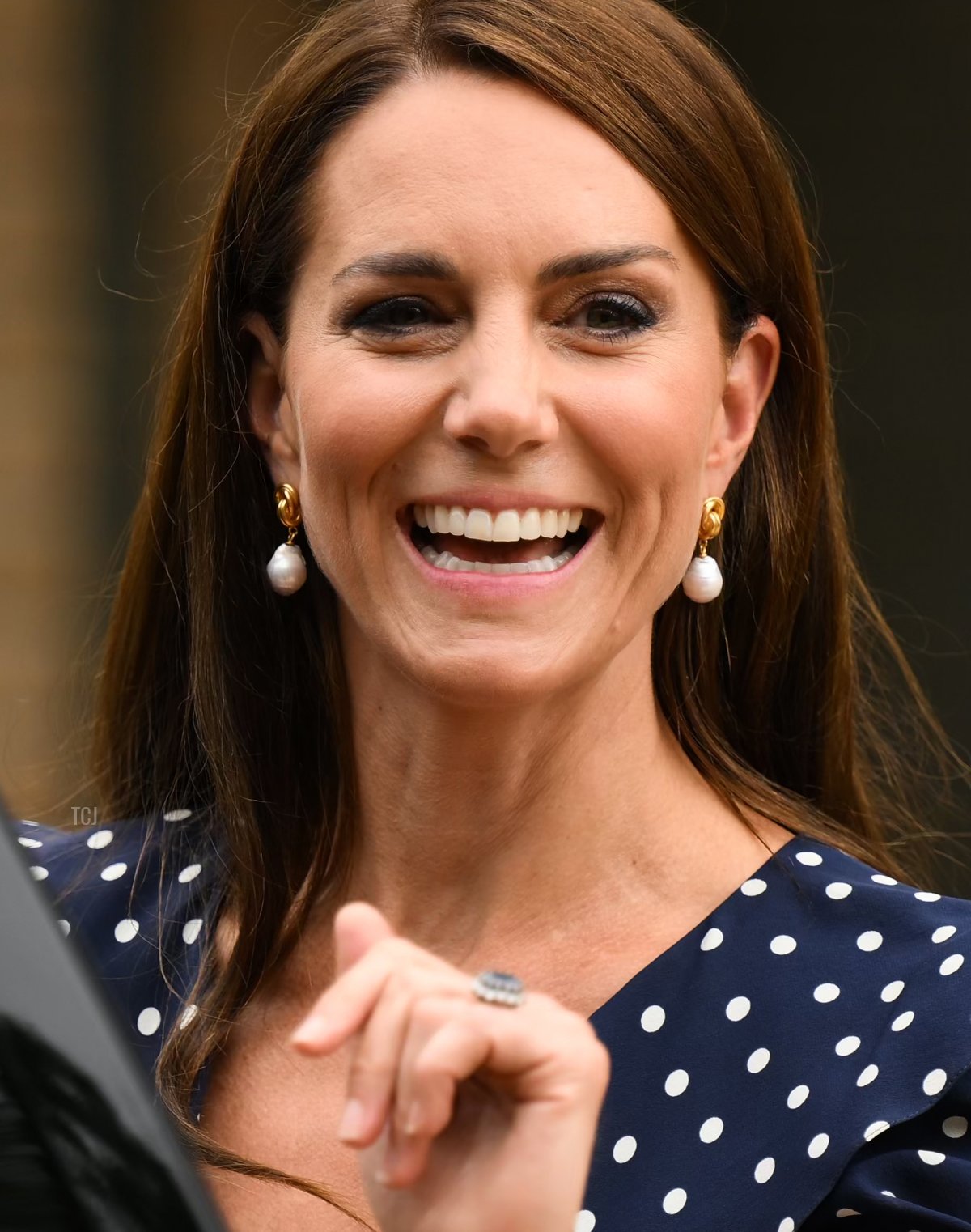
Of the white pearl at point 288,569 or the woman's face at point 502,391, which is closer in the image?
the woman's face at point 502,391

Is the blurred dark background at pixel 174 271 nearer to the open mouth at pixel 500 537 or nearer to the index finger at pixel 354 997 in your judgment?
the open mouth at pixel 500 537

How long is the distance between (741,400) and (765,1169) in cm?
92

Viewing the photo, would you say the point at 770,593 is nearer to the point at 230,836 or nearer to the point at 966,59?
the point at 230,836

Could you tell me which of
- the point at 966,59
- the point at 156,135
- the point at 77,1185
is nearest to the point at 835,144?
the point at 966,59

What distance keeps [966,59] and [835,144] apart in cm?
37

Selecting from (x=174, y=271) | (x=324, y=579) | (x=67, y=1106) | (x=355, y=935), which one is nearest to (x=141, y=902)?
(x=324, y=579)

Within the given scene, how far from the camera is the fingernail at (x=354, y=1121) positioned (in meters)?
1.36

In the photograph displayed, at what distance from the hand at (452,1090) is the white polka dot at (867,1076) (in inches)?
23.1

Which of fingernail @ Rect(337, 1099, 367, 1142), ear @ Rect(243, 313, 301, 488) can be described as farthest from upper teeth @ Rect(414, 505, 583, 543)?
fingernail @ Rect(337, 1099, 367, 1142)

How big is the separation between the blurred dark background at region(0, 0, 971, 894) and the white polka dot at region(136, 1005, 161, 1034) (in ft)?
7.12

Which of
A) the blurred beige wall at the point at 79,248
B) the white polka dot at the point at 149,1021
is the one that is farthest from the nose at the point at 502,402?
the blurred beige wall at the point at 79,248

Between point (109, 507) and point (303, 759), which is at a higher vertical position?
point (303, 759)

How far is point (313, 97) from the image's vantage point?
2348mm

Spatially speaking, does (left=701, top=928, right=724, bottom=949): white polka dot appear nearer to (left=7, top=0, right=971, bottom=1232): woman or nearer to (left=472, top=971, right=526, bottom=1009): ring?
(left=7, top=0, right=971, bottom=1232): woman
